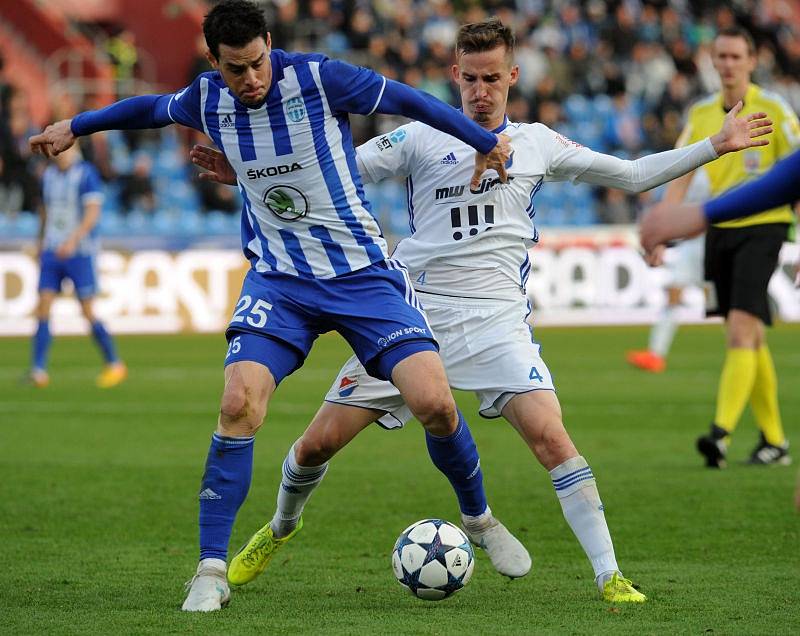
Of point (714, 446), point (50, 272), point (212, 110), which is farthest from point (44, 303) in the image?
point (212, 110)

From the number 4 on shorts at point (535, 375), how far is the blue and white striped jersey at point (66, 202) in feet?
30.1

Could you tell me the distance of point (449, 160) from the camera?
577 cm

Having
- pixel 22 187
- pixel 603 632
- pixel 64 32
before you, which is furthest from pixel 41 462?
pixel 64 32

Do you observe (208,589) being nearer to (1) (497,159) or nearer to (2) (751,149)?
(1) (497,159)

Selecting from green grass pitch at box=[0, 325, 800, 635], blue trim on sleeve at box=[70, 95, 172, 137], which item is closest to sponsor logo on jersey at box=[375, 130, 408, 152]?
blue trim on sleeve at box=[70, 95, 172, 137]

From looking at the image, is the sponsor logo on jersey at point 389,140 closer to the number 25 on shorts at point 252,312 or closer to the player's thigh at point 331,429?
the number 25 on shorts at point 252,312

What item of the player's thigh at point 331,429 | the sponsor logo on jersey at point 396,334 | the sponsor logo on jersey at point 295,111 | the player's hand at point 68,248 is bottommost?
the player's hand at point 68,248

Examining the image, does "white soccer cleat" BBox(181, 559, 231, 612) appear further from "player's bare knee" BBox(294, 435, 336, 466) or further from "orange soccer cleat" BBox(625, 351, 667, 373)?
"orange soccer cleat" BBox(625, 351, 667, 373)

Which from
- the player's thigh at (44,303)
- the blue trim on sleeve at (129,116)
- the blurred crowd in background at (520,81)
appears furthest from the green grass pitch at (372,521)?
the blurred crowd in background at (520,81)

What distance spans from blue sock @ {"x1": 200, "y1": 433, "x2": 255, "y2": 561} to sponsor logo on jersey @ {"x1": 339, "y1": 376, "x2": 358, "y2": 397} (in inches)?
22.1

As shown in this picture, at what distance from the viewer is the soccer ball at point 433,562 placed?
518 centimetres

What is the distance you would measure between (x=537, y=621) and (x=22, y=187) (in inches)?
654

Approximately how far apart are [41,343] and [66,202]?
56.4 inches

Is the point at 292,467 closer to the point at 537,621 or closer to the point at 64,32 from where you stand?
the point at 537,621
